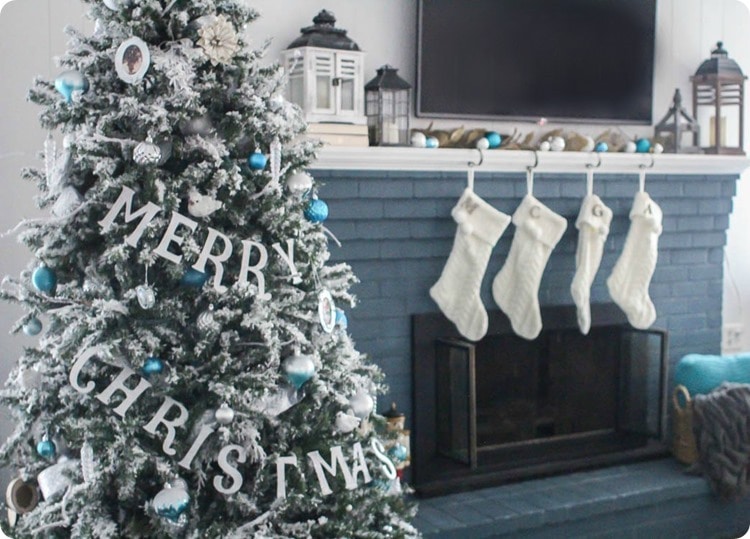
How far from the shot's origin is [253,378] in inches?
78.7

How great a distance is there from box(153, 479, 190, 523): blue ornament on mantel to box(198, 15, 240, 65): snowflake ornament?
913mm

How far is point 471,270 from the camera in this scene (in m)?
3.11

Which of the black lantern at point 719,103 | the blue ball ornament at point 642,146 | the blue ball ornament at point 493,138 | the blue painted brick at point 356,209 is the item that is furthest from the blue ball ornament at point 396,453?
the black lantern at point 719,103

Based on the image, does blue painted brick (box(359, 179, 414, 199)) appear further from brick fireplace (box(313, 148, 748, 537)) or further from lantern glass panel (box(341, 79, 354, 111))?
lantern glass panel (box(341, 79, 354, 111))

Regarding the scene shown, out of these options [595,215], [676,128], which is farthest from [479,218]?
[676,128]

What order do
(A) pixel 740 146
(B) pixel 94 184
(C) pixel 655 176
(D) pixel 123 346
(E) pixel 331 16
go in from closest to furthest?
1. (D) pixel 123 346
2. (B) pixel 94 184
3. (E) pixel 331 16
4. (C) pixel 655 176
5. (A) pixel 740 146

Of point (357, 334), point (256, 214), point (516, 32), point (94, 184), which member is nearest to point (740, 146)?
point (516, 32)

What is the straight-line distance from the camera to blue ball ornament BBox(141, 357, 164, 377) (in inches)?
77.0

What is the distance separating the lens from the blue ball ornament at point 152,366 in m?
1.96

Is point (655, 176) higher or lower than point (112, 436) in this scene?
higher

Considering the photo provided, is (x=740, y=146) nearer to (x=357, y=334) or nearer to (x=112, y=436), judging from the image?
(x=357, y=334)

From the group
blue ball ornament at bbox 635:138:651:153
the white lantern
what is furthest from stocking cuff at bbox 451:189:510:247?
blue ball ornament at bbox 635:138:651:153

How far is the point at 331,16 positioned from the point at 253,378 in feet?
4.35

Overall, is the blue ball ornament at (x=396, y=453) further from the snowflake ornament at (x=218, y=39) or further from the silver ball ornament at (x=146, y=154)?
the snowflake ornament at (x=218, y=39)
